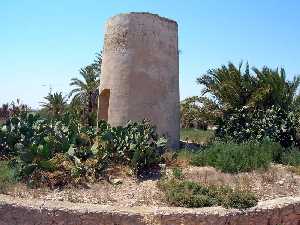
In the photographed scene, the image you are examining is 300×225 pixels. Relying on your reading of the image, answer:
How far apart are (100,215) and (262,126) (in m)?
6.88

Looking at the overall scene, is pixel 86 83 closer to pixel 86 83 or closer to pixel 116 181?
pixel 86 83

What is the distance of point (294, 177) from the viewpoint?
8367 millimetres

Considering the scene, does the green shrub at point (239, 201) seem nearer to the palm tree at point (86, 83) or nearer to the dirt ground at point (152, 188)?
the dirt ground at point (152, 188)

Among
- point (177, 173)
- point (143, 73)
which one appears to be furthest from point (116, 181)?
point (143, 73)

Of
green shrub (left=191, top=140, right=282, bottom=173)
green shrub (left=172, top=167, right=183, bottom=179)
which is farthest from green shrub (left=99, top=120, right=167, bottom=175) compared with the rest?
green shrub (left=191, top=140, right=282, bottom=173)

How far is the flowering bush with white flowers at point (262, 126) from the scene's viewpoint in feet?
38.7

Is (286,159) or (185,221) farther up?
(286,159)

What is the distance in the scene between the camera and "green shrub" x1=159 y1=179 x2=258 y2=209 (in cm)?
669

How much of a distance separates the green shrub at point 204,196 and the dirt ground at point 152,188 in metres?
0.22

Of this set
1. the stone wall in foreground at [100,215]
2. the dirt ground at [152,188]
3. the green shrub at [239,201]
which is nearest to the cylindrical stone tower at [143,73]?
the dirt ground at [152,188]

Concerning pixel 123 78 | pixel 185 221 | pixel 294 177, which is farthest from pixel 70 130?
pixel 294 177

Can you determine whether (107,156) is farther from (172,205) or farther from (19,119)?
(19,119)

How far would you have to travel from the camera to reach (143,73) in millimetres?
10742

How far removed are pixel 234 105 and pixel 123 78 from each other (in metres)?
4.03
